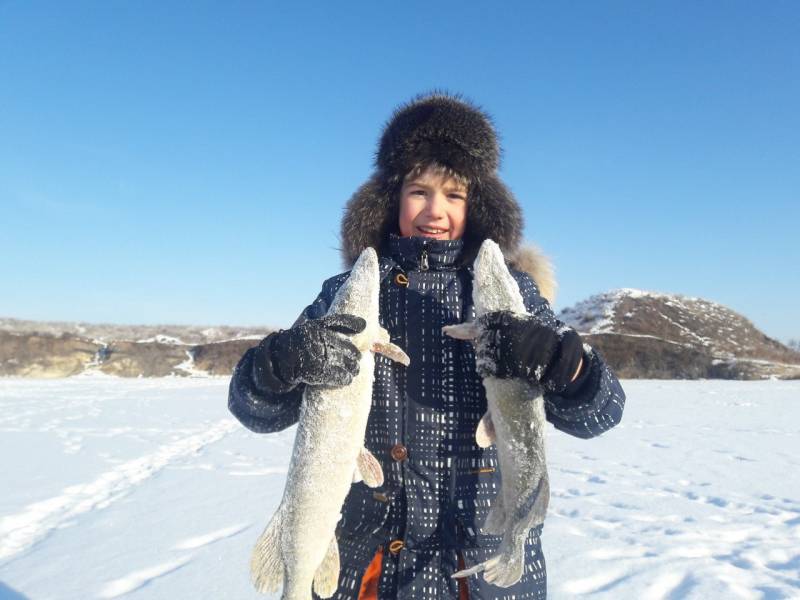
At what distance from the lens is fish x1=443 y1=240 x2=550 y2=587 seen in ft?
6.89

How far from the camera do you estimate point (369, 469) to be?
223 centimetres

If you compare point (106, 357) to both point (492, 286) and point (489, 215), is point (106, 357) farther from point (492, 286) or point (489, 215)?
point (492, 286)

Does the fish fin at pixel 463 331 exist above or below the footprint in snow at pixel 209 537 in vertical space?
above

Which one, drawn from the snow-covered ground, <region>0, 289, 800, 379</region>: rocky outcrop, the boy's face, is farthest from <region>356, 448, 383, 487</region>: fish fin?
<region>0, 289, 800, 379</region>: rocky outcrop

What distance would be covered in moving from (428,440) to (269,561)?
A: 2.79ft

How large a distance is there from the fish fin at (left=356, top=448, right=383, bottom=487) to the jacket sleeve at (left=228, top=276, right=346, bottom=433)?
43 cm

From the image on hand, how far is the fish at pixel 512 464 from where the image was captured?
210cm

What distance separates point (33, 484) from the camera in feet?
22.5

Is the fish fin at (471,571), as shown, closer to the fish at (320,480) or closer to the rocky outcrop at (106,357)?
the fish at (320,480)

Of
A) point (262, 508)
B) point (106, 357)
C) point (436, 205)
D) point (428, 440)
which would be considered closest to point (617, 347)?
point (262, 508)

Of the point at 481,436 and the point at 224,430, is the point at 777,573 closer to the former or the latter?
the point at 481,436

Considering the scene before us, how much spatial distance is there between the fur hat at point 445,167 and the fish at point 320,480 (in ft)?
2.41

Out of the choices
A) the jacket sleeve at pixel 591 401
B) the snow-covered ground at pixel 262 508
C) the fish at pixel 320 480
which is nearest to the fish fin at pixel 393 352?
the fish at pixel 320 480

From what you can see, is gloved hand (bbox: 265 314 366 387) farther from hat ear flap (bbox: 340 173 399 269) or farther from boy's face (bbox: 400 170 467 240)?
hat ear flap (bbox: 340 173 399 269)
